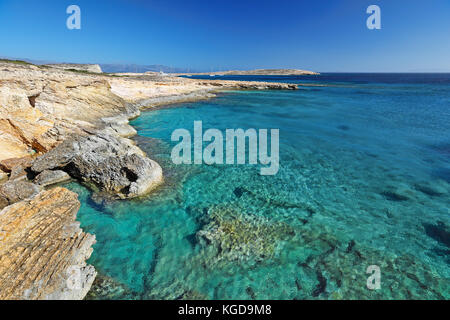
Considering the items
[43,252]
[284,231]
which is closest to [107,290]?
[43,252]

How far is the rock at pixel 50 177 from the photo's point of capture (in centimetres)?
919

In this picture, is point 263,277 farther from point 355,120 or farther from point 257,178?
point 355,120

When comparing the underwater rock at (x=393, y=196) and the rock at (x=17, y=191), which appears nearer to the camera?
the rock at (x=17, y=191)

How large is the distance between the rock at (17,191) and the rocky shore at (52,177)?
1.0 inches

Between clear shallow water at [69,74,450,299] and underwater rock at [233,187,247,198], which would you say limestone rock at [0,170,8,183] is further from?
underwater rock at [233,187,247,198]

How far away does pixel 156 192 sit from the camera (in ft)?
30.0

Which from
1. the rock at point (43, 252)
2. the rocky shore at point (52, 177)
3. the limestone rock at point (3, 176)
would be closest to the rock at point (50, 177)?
the rocky shore at point (52, 177)

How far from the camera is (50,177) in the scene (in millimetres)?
9391

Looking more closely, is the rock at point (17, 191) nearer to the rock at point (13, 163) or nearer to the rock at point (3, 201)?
the rock at point (3, 201)

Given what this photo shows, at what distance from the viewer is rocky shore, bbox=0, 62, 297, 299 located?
4.90 m

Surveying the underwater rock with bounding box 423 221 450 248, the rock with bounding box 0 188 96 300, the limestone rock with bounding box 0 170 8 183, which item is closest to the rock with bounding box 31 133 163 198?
the limestone rock with bounding box 0 170 8 183

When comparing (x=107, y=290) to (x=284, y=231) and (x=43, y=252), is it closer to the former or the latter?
(x=43, y=252)

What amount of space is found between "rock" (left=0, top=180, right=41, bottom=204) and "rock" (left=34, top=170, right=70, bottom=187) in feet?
3.89

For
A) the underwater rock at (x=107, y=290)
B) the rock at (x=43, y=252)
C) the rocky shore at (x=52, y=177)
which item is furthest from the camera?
the underwater rock at (x=107, y=290)
